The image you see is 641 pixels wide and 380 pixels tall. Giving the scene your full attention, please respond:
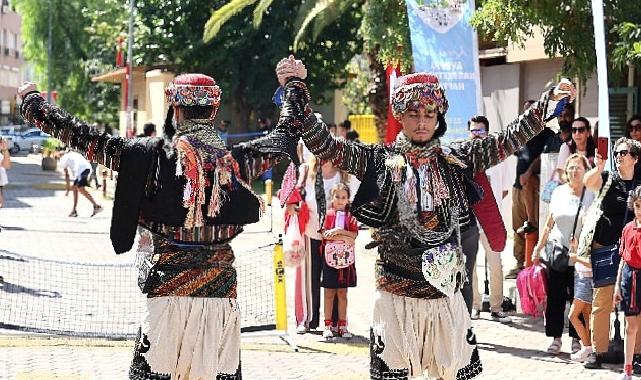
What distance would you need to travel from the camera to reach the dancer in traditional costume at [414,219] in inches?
215

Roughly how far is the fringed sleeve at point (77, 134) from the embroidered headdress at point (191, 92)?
12.5 inches

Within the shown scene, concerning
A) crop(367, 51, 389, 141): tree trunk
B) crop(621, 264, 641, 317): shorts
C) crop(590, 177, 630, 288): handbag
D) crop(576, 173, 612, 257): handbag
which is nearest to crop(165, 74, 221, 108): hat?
crop(621, 264, 641, 317): shorts

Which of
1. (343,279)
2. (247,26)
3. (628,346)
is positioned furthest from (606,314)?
(247,26)

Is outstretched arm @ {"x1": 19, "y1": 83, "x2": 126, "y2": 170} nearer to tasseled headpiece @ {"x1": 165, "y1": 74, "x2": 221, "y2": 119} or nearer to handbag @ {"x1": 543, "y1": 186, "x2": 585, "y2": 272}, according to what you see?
tasseled headpiece @ {"x1": 165, "y1": 74, "x2": 221, "y2": 119}

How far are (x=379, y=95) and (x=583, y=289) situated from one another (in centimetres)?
1466

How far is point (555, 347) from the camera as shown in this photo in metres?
9.45

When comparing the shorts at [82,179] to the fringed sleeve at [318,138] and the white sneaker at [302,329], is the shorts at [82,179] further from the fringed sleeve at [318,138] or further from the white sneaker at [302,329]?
the fringed sleeve at [318,138]

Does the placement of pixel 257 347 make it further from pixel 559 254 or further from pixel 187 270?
pixel 187 270

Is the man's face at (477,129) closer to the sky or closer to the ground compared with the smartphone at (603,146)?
closer to the sky

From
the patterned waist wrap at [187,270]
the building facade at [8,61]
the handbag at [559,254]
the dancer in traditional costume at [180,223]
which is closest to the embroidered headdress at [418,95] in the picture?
the dancer in traditional costume at [180,223]

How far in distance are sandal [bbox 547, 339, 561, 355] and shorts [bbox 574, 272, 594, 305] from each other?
22.2 inches

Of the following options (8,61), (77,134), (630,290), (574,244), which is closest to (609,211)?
(574,244)

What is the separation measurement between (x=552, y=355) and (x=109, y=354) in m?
3.66

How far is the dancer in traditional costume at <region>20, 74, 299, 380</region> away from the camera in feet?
17.3
